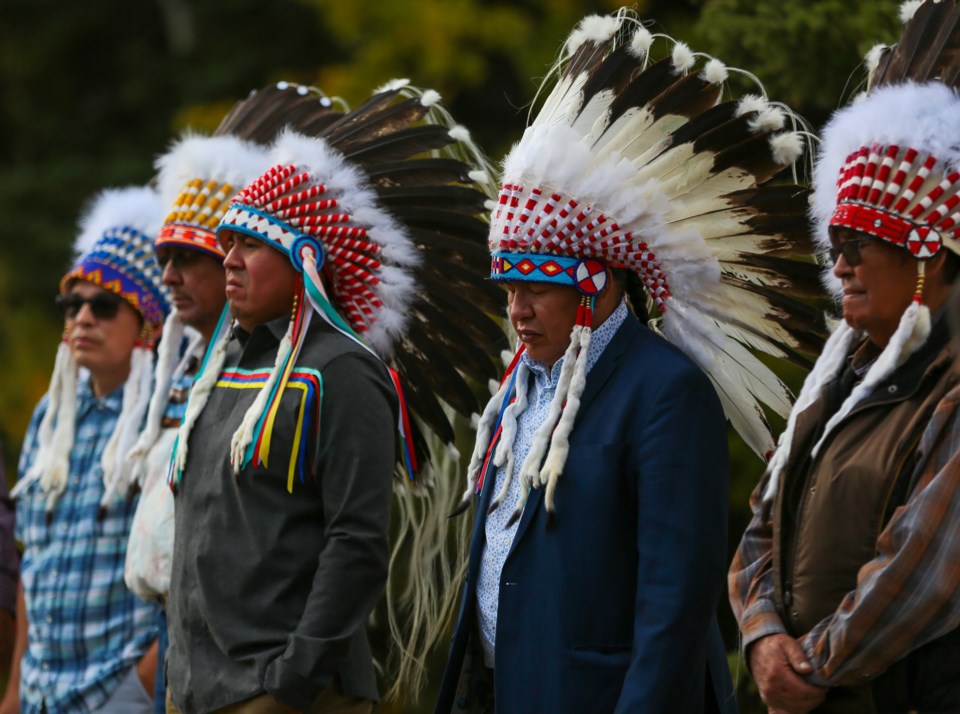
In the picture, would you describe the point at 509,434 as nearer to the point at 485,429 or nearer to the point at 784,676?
the point at 485,429

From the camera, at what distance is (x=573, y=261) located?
11.2 feet

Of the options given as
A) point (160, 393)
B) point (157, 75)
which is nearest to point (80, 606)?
point (160, 393)

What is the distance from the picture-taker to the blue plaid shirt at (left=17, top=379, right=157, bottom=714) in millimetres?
4738

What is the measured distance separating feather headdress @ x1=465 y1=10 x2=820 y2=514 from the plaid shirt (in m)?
0.63

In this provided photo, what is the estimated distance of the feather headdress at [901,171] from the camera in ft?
10.5

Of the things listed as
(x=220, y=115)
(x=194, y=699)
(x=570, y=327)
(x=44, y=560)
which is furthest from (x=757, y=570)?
(x=220, y=115)

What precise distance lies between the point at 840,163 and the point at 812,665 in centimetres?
112

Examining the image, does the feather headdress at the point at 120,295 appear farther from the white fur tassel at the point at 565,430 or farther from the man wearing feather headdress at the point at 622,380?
the white fur tassel at the point at 565,430

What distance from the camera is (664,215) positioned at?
3467 mm

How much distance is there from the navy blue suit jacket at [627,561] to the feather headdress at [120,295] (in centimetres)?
207

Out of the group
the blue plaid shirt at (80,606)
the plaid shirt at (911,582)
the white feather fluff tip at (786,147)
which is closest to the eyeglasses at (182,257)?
the blue plaid shirt at (80,606)

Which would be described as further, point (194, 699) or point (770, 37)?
point (770, 37)

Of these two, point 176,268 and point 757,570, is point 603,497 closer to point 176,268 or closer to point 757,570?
point 757,570

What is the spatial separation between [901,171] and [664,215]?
1.79 feet
